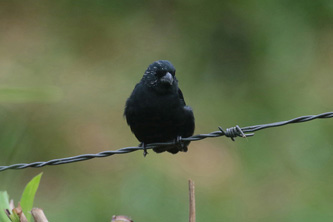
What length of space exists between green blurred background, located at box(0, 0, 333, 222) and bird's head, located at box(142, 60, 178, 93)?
2.72 meters

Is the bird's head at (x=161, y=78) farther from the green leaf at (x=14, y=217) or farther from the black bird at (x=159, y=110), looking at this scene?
the green leaf at (x=14, y=217)

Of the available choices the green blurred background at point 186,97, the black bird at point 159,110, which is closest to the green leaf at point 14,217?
the black bird at point 159,110

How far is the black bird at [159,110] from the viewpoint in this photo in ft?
11.6

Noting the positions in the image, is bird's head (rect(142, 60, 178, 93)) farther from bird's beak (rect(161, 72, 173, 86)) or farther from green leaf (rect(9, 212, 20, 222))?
green leaf (rect(9, 212, 20, 222))

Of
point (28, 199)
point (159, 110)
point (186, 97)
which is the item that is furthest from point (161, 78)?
point (186, 97)

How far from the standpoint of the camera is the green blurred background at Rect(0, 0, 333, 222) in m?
6.93

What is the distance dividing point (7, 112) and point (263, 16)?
754 centimetres

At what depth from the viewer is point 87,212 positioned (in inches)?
253

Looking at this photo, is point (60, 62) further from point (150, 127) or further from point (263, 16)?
point (150, 127)

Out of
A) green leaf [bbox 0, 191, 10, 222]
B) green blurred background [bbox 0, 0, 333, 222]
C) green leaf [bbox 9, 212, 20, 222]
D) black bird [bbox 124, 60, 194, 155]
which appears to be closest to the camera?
green leaf [bbox 0, 191, 10, 222]

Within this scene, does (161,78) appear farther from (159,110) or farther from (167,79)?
(159,110)

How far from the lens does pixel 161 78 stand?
11.8ft

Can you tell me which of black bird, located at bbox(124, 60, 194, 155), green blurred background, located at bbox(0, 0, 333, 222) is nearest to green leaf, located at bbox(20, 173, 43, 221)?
black bird, located at bbox(124, 60, 194, 155)

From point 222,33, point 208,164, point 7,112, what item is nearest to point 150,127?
point 7,112
